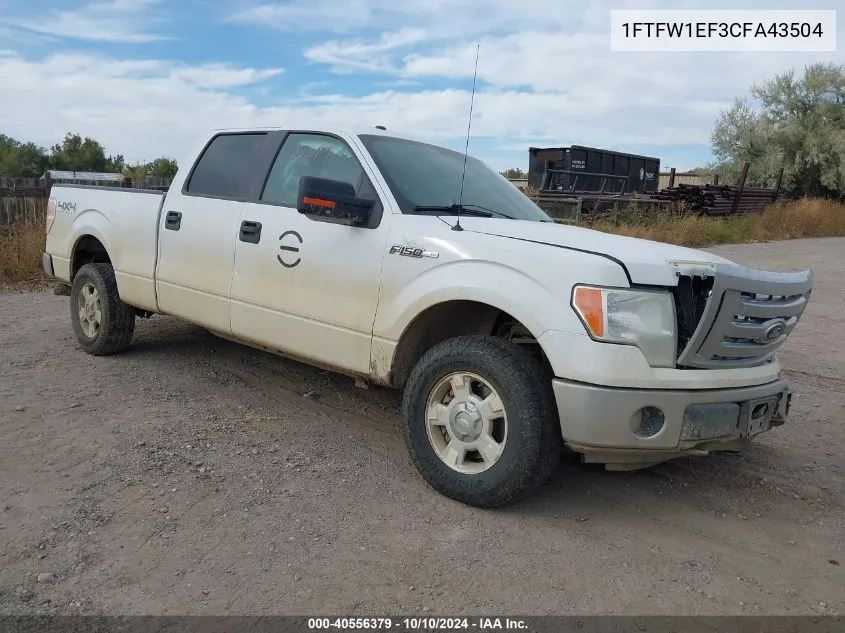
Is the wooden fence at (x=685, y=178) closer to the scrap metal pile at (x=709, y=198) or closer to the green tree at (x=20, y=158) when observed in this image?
the scrap metal pile at (x=709, y=198)

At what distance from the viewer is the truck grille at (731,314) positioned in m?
3.17

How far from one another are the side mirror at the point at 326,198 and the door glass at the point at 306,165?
0.42 m

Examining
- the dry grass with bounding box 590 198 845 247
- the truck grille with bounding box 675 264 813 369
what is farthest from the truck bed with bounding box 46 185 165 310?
the dry grass with bounding box 590 198 845 247

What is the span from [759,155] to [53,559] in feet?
119

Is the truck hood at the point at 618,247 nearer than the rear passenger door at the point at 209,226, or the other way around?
the truck hood at the point at 618,247

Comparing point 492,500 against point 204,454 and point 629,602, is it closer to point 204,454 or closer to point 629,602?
point 629,602

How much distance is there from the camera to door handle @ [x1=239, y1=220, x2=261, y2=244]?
4535 millimetres

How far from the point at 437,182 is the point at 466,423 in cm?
159

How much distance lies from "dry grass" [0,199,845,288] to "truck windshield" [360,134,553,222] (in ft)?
24.5

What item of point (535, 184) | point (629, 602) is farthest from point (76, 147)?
point (629, 602)

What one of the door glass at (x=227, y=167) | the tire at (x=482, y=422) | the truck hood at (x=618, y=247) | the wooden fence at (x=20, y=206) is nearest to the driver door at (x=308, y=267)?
the door glass at (x=227, y=167)

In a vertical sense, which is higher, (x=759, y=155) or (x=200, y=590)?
(x=759, y=155)

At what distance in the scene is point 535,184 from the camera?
82.8 feet

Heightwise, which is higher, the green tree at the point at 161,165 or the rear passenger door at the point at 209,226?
the green tree at the point at 161,165
